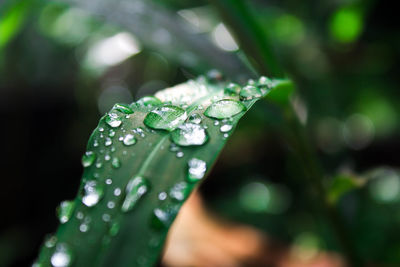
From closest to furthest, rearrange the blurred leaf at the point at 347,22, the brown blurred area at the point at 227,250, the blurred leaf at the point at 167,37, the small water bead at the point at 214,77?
the small water bead at the point at 214,77 < the blurred leaf at the point at 167,37 < the brown blurred area at the point at 227,250 < the blurred leaf at the point at 347,22

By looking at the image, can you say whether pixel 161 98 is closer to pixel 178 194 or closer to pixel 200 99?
pixel 200 99

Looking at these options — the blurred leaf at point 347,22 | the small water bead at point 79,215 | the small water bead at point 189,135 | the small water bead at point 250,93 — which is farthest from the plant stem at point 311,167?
the blurred leaf at point 347,22

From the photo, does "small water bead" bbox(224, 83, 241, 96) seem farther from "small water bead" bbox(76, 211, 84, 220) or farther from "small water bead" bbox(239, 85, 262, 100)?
"small water bead" bbox(76, 211, 84, 220)

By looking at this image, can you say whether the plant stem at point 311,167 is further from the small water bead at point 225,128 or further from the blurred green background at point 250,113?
the small water bead at point 225,128

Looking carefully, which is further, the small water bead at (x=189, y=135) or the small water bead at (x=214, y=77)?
the small water bead at (x=214, y=77)

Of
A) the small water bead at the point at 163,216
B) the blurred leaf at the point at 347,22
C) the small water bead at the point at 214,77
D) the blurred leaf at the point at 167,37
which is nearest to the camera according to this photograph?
the small water bead at the point at 163,216

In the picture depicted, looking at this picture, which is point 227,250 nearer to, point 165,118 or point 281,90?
point 281,90

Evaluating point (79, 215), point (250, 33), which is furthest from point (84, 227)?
point (250, 33)

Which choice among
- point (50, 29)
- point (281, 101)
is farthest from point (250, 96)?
point (50, 29)
